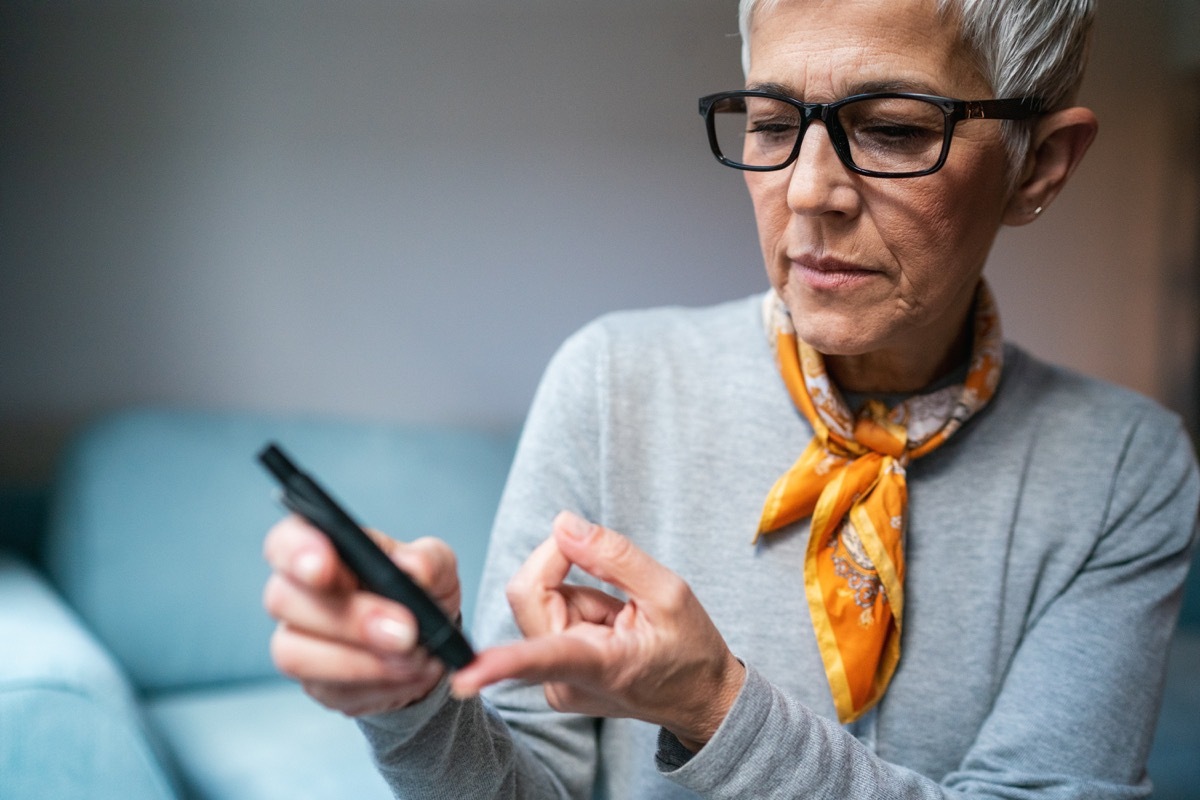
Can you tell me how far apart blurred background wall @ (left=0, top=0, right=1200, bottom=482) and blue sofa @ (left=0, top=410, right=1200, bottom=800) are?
0.66 feet

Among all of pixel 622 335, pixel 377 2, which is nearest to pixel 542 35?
→ pixel 377 2

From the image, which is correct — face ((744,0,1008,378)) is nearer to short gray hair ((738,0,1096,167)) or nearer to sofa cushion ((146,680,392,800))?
short gray hair ((738,0,1096,167))

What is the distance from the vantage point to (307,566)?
55 centimetres

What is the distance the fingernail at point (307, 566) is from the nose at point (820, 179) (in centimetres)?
56

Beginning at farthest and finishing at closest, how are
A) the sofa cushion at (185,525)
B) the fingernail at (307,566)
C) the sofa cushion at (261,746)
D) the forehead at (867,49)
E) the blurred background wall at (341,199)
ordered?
the blurred background wall at (341,199)
the sofa cushion at (185,525)
the sofa cushion at (261,746)
the forehead at (867,49)
the fingernail at (307,566)

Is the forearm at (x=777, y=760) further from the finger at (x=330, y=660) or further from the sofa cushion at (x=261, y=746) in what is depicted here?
the sofa cushion at (x=261, y=746)

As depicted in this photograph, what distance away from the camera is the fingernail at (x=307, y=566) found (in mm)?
549

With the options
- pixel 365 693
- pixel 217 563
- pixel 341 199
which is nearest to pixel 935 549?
pixel 365 693

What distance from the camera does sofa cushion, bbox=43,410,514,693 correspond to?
1.63 m

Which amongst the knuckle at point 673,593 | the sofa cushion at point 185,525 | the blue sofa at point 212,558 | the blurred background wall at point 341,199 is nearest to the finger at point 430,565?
the knuckle at point 673,593

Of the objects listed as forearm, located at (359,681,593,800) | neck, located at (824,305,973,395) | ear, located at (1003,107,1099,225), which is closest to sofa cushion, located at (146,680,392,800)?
forearm, located at (359,681,593,800)

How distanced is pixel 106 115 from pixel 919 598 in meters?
1.57

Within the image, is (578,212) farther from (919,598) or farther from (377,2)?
(919,598)

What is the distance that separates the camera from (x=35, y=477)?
1839 mm
